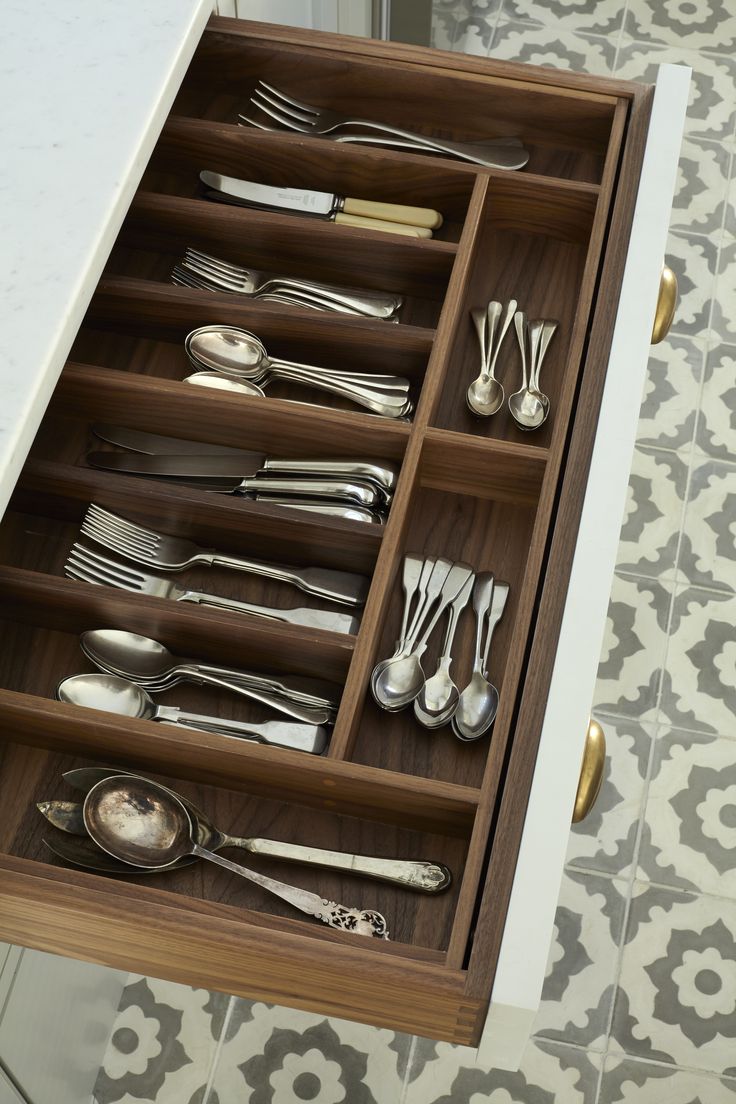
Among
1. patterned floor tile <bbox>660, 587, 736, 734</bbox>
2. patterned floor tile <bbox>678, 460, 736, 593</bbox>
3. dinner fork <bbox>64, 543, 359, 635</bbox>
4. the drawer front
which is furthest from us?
patterned floor tile <bbox>678, 460, 736, 593</bbox>

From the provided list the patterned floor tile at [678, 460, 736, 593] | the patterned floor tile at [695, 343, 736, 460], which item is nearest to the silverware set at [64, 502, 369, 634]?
the patterned floor tile at [678, 460, 736, 593]

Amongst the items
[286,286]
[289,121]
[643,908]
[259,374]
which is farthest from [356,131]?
[643,908]

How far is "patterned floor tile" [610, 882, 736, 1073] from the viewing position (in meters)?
1.50

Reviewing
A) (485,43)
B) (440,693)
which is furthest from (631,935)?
(485,43)

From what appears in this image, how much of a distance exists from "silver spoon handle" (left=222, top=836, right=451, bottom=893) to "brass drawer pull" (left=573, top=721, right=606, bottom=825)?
13 cm

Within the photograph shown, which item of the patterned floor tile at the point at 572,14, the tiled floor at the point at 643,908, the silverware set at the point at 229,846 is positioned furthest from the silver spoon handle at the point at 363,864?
the patterned floor tile at the point at 572,14

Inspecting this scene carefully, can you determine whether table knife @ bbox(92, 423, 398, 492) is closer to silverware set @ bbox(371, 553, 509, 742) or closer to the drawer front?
silverware set @ bbox(371, 553, 509, 742)

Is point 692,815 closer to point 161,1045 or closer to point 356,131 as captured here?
point 161,1045

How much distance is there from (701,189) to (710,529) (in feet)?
2.85

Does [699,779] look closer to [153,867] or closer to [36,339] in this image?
[153,867]

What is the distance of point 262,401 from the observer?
3.04 ft

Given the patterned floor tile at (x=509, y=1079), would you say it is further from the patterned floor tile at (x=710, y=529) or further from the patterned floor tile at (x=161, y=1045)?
the patterned floor tile at (x=710, y=529)

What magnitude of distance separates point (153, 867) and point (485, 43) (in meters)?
2.29

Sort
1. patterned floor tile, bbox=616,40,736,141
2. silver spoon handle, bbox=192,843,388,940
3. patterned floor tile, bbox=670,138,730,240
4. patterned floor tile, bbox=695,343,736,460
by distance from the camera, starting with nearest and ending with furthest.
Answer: silver spoon handle, bbox=192,843,388,940 → patterned floor tile, bbox=695,343,736,460 → patterned floor tile, bbox=670,138,730,240 → patterned floor tile, bbox=616,40,736,141
